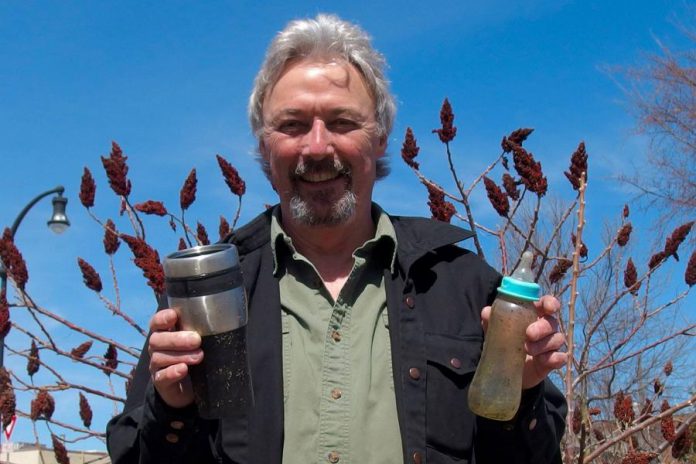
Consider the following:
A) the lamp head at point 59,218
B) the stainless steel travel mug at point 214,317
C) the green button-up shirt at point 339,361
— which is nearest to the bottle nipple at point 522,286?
the green button-up shirt at point 339,361

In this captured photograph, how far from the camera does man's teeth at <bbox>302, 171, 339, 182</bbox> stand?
2.56 meters

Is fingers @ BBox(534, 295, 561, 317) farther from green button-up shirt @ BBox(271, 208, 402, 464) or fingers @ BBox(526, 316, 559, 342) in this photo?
green button-up shirt @ BBox(271, 208, 402, 464)

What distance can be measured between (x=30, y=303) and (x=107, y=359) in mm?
538

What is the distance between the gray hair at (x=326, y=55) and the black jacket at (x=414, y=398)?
1.71 ft

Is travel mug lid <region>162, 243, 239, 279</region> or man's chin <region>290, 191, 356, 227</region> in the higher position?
man's chin <region>290, 191, 356, 227</region>

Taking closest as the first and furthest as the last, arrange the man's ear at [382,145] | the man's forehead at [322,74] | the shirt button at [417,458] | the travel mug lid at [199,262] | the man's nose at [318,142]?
1. the travel mug lid at [199,262]
2. the shirt button at [417,458]
3. the man's nose at [318,142]
4. the man's forehead at [322,74]
5. the man's ear at [382,145]

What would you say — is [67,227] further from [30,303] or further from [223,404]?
[223,404]

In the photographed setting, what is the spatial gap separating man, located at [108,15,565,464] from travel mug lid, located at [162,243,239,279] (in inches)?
4.5

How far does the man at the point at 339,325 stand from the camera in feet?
7.25

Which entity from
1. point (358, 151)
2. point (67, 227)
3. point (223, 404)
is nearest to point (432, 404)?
point (223, 404)

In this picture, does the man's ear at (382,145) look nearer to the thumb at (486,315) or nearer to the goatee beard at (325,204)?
the goatee beard at (325,204)

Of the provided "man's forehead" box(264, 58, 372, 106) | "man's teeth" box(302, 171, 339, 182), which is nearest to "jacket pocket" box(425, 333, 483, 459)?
"man's teeth" box(302, 171, 339, 182)

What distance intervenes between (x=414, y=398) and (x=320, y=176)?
75 cm

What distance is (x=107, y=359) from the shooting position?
471 cm
